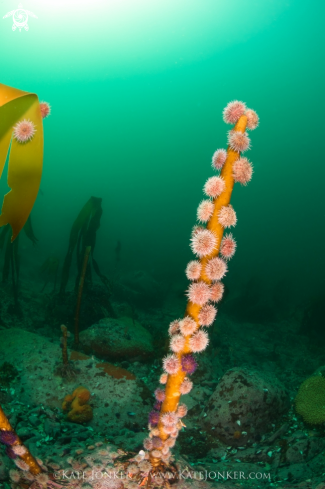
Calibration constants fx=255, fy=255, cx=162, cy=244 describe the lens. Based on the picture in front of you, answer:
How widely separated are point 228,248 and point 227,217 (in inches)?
7.6

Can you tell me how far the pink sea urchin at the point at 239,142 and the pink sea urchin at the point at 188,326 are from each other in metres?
1.00

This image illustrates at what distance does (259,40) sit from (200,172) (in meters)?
45.4

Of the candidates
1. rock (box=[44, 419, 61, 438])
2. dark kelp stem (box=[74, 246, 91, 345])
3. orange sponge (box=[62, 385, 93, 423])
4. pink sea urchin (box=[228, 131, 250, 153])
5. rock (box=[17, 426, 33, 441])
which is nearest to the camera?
pink sea urchin (box=[228, 131, 250, 153])

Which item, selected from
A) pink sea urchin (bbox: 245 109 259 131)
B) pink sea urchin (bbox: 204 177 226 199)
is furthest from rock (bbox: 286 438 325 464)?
pink sea urchin (bbox: 245 109 259 131)

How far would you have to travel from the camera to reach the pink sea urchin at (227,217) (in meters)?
1.43

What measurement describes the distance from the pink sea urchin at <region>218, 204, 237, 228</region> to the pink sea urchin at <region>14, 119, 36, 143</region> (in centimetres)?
109

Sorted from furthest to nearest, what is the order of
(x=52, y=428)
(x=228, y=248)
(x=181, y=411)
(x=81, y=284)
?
(x=81, y=284)
(x=52, y=428)
(x=181, y=411)
(x=228, y=248)

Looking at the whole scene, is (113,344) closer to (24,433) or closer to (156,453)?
(24,433)

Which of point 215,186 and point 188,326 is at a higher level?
point 215,186

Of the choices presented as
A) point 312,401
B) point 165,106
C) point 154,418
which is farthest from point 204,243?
point 165,106

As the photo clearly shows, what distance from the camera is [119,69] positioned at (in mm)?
70188

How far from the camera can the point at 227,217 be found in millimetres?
1431

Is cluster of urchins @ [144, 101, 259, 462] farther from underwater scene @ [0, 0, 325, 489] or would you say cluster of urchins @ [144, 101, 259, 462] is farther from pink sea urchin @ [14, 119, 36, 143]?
pink sea urchin @ [14, 119, 36, 143]

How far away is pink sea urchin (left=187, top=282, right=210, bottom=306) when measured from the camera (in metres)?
1.42
